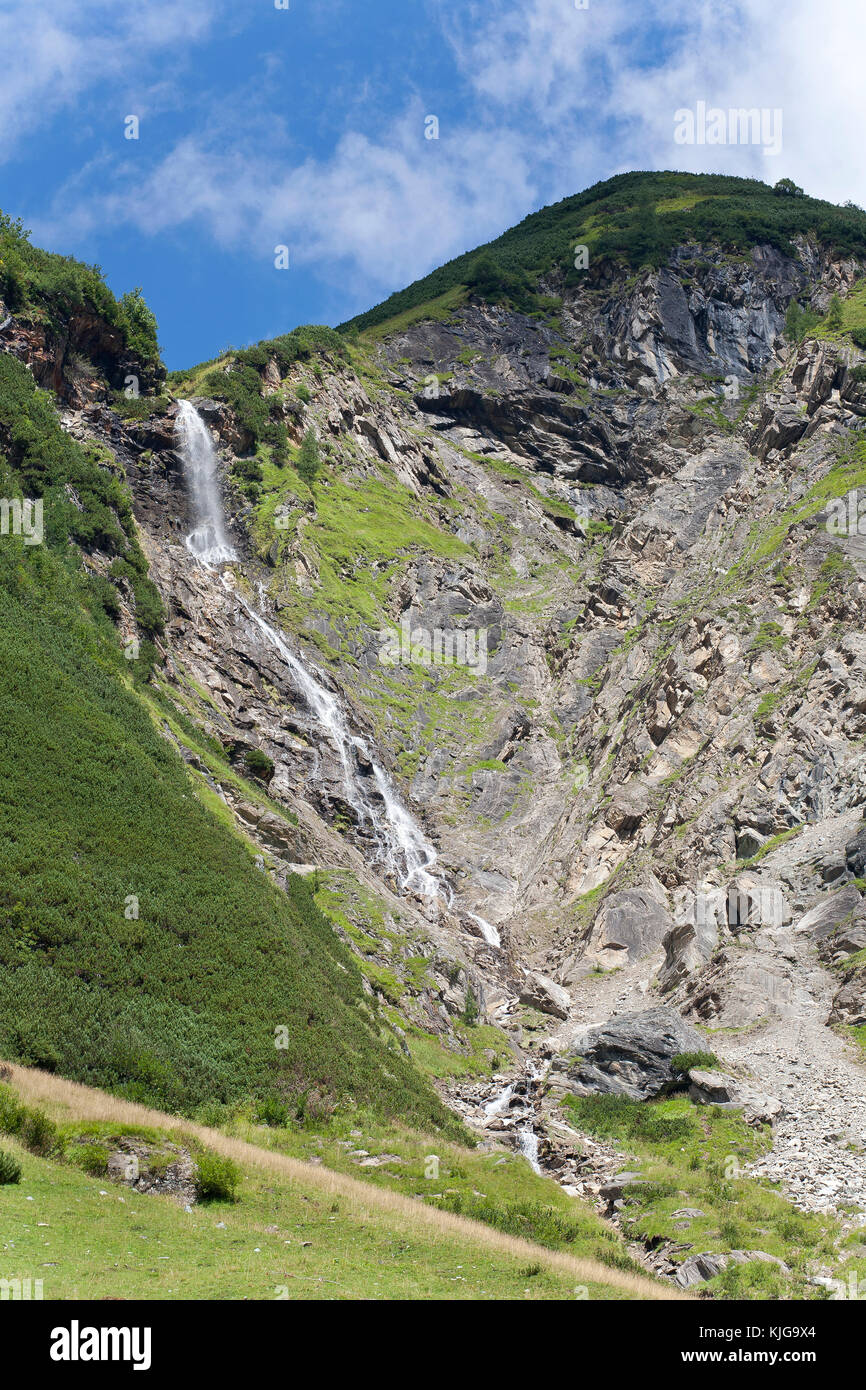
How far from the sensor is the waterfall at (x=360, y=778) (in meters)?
51.5

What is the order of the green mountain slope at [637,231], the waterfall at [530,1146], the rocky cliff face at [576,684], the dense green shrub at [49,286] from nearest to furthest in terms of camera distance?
1. the waterfall at [530,1146]
2. the rocky cliff face at [576,684]
3. the dense green shrub at [49,286]
4. the green mountain slope at [637,231]

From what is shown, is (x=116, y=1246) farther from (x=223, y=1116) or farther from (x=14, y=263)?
(x=14, y=263)

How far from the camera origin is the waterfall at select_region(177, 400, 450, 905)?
169ft

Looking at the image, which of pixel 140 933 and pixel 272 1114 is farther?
pixel 140 933

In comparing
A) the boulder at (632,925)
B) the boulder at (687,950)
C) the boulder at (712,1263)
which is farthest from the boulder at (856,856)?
the boulder at (712,1263)

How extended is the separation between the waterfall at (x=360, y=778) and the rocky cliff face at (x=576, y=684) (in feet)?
3.52

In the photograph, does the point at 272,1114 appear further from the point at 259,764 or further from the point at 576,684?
the point at 576,684

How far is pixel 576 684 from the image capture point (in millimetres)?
74250

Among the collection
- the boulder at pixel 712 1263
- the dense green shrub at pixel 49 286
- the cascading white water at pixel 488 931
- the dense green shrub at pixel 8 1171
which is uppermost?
the dense green shrub at pixel 49 286

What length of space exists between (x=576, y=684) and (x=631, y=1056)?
43.7m

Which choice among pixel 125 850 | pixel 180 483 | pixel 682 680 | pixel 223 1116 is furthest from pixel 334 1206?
pixel 180 483

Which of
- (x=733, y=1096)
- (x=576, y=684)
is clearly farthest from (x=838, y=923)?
(x=576, y=684)

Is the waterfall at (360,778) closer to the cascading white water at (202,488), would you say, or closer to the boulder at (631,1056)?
the cascading white water at (202,488)

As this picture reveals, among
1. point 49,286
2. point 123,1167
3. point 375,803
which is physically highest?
point 49,286
